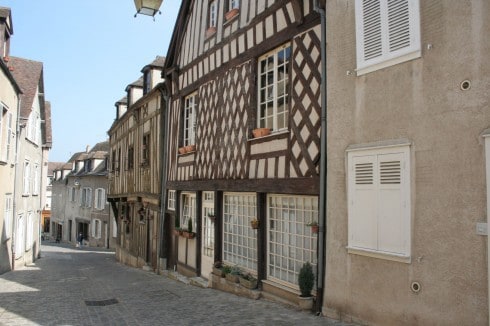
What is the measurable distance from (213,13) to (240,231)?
17.1 ft

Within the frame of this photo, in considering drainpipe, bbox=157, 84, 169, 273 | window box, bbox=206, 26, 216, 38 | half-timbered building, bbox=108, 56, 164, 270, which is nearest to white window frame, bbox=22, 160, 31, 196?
half-timbered building, bbox=108, 56, 164, 270

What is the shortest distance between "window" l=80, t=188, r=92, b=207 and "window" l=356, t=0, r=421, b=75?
2947cm

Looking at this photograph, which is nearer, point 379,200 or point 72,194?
point 379,200

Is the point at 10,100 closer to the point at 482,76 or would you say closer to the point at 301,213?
the point at 301,213

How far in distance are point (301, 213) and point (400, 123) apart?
8.49 feet

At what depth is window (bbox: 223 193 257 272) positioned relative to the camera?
8.80 metres

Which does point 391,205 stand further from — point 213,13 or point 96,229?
point 96,229

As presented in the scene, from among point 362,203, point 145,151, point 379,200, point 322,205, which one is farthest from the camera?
point 145,151

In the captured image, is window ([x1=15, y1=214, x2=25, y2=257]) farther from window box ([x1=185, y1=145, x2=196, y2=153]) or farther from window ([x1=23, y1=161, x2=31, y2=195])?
window box ([x1=185, y1=145, x2=196, y2=153])

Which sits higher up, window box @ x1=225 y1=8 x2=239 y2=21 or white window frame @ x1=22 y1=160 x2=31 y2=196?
window box @ x1=225 y1=8 x2=239 y2=21

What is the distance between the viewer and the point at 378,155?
18.0 feet

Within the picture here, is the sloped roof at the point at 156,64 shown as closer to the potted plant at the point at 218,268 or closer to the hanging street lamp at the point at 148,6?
the potted plant at the point at 218,268

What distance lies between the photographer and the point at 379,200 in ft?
17.9

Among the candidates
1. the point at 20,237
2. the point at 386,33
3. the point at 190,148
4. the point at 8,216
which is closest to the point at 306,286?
the point at 386,33
